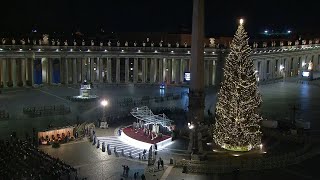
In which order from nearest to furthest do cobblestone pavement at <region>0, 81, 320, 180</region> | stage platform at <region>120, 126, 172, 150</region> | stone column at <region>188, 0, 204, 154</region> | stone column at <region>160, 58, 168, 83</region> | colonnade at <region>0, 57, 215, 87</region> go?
1. cobblestone pavement at <region>0, 81, 320, 180</region>
2. stage platform at <region>120, 126, 172, 150</region>
3. stone column at <region>188, 0, 204, 154</region>
4. colonnade at <region>0, 57, 215, 87</region>
5. stone column at <region>160, 58, 168, 83</region>

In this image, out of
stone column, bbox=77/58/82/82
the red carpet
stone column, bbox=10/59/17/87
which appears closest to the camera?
the red carpet

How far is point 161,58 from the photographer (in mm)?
96125

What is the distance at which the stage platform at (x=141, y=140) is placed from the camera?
42781 mm

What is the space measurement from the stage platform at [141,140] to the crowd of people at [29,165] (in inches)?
345

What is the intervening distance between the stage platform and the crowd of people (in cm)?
877

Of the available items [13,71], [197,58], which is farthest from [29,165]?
[13,71]

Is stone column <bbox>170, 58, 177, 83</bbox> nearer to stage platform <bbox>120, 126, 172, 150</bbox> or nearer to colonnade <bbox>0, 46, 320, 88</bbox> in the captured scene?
colonnade <bbox>0, 46, 320, 88</bbox>

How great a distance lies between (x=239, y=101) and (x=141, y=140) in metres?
10.3

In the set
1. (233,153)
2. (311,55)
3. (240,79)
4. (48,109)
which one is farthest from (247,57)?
(311,55)

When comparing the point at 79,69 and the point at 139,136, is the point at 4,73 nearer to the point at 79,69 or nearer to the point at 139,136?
the point at 79,69

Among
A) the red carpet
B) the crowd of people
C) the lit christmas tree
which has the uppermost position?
the lit christmas tree

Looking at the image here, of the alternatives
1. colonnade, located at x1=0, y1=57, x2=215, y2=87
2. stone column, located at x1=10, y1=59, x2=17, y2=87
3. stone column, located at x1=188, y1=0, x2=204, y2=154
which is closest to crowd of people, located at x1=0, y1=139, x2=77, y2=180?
stone column, located at x1=188, y1=0, x2=204, y2=154

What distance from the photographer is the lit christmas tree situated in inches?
1512

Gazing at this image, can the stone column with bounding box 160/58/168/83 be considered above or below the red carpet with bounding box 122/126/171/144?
above
